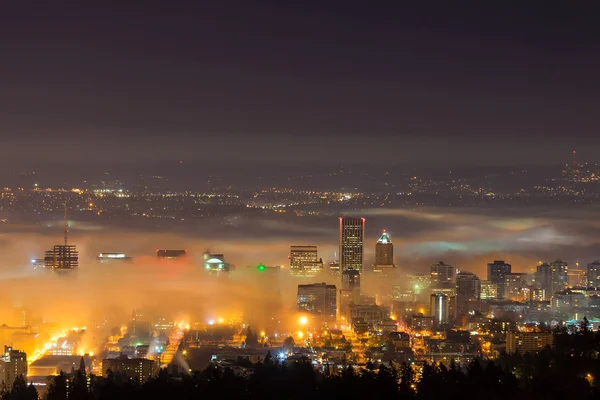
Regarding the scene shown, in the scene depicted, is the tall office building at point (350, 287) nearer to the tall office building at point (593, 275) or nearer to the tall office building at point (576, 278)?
the tall office building at point (576, 278)

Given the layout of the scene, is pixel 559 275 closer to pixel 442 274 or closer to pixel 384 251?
pixel 442 274

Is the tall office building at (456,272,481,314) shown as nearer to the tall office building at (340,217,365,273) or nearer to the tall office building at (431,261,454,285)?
the tall office building at (431,261,454,285)

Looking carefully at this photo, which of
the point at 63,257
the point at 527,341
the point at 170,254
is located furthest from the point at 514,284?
the point at 63,257

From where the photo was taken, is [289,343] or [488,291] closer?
[289,343]

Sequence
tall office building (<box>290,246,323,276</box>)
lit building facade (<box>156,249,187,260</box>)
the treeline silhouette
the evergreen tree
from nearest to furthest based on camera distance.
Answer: the treeline silhouette < the evergreen tree < lit building facade (<box>156,249,187,260</box>) < tall office building (<box>290,246,323,276</box>)

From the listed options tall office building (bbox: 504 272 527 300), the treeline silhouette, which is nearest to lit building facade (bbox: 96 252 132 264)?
tall office building (bbox: 504 272 527 300)

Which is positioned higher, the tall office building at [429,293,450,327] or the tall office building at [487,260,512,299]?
the tall office building at [487,260,512,299]

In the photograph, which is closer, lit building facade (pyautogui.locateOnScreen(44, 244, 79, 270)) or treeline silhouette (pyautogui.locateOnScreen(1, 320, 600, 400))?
treeline silhouette (pyautogui.locateOnScreen(1, 320, 600, 400))
